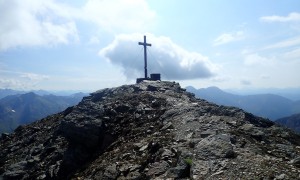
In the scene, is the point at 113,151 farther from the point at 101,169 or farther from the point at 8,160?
the point at 8,160

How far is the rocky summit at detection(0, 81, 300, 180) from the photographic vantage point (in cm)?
1432

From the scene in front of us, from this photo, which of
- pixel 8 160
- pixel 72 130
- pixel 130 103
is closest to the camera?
pixel 72 130

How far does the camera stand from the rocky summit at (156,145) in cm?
1432

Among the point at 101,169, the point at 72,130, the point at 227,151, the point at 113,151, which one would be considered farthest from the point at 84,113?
the point at 227,151

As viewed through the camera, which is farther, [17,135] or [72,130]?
[17,135]

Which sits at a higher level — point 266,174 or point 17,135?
point 266,174

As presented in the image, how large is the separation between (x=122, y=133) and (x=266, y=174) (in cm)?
1322

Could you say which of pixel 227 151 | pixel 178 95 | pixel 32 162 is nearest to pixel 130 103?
pixel 178 95

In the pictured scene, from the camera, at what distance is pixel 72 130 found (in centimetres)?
2267

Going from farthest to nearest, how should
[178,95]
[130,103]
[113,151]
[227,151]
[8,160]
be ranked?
[178,95], [130,103], [8,160], [113,151], [227,151]

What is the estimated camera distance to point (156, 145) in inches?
707

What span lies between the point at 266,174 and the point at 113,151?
11.0 m

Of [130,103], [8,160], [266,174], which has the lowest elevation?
[8,160]

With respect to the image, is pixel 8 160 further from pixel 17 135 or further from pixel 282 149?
pixel 282 149
